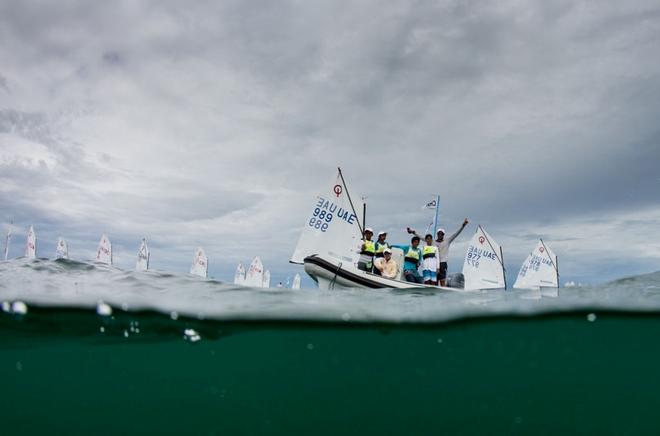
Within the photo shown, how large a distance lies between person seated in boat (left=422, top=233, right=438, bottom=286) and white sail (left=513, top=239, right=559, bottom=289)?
19.3 m

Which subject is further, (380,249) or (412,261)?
(380,249)

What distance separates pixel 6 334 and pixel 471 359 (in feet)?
49.4

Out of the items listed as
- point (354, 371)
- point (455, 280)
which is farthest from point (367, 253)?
point (354, 371)

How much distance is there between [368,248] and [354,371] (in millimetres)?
5327

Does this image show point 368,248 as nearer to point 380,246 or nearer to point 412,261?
point 380,246

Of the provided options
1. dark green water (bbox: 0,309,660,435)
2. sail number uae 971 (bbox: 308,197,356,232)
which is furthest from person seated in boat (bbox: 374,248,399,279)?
dark green water (bbox: 0,309,660,435)

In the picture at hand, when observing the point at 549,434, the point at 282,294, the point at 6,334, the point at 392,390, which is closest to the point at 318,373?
the point at 392,390

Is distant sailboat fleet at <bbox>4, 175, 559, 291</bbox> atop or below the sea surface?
atop

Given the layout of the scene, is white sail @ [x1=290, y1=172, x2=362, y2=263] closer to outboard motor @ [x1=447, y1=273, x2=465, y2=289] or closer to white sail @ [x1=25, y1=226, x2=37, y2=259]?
outboard motor @ [x1=447, y1=273, x2=465, y2=289]

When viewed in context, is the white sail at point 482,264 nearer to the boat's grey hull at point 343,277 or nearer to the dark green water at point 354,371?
the dark green water at point 354,371

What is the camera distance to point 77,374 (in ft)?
62.0

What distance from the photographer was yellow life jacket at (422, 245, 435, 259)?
1860 centimetres

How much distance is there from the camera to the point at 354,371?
17.7m

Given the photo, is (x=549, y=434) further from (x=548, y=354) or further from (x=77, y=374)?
(x=77, y=374)
